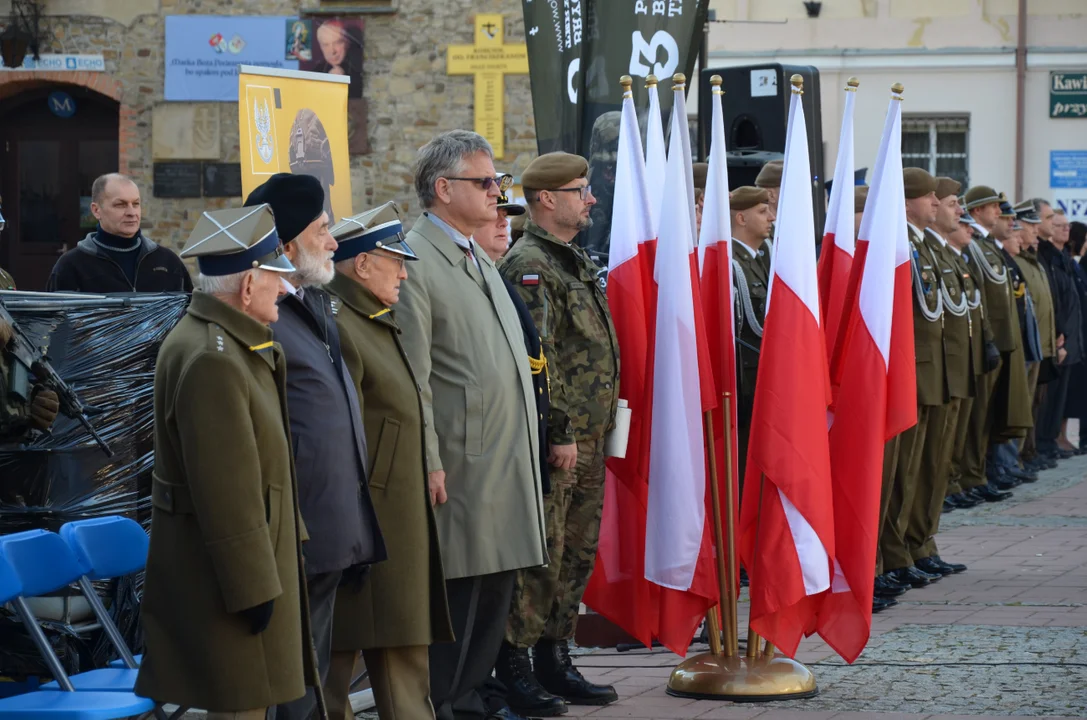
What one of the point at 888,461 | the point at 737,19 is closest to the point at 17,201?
the point at 737,19

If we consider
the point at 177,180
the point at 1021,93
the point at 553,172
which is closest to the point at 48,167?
the point at 177,180

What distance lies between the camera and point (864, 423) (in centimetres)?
652

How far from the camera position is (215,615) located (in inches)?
157

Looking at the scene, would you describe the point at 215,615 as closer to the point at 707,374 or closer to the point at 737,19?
the point at 707,374

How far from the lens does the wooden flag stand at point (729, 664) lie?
6.25 meters

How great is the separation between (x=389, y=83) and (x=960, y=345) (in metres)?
11.1

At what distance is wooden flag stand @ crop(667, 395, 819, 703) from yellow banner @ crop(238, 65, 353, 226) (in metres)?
2.17

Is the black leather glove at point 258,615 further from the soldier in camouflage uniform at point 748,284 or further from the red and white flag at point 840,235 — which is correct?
the soldier in camouflage uniform at point 748,284

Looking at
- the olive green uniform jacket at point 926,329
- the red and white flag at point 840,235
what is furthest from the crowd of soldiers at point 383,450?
the olive green uniform jacket at point 926,329

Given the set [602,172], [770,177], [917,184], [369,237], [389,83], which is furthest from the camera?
[389,83]

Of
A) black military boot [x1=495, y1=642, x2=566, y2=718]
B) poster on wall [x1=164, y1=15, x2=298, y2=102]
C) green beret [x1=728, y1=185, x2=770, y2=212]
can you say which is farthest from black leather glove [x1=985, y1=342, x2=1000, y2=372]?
poster on wall [x1=164, y1=15, x2=298, y2=102]

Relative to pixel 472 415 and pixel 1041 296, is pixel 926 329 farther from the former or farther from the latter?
pixel 1041 296

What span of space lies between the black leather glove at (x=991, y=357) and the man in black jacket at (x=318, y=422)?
6934 millimetres

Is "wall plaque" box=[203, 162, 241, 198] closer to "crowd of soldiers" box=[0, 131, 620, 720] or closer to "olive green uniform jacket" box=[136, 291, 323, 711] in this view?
"crowd of soldiers" box=[0, 131, 620, 720]
